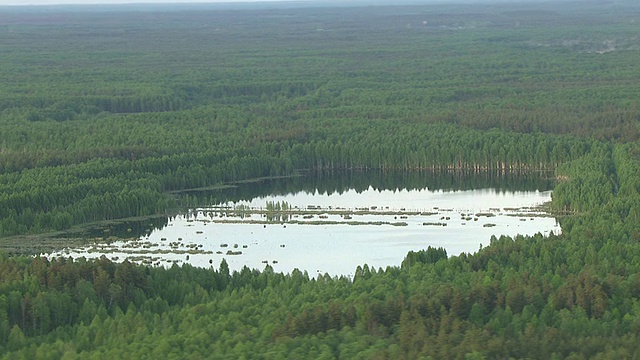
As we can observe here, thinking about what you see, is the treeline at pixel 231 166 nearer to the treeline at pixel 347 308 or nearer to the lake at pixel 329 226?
the lake at pixel 329 226

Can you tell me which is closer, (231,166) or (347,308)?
(347,308)

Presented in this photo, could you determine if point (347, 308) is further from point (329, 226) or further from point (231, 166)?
point (231, 166)

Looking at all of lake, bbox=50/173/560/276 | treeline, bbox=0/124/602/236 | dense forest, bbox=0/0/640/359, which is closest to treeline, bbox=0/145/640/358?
dense forest, bbox=0/0/640/359

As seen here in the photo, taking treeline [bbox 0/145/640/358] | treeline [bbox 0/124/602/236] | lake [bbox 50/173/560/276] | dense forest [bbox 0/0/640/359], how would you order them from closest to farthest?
treeline [bbox 0/145/640/358] → dense forest [bbox 0/0/640/359] → lake [bbox 50/173/560/276] → treeline [bbox 0/124/602/236]

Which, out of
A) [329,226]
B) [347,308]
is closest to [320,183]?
[329,226]

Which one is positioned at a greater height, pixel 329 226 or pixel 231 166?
pixel 231 166

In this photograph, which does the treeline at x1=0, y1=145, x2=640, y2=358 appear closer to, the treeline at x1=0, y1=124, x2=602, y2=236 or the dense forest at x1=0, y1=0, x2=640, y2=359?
the dense forest at x1=0, y1=0, x2=640, y2=359
